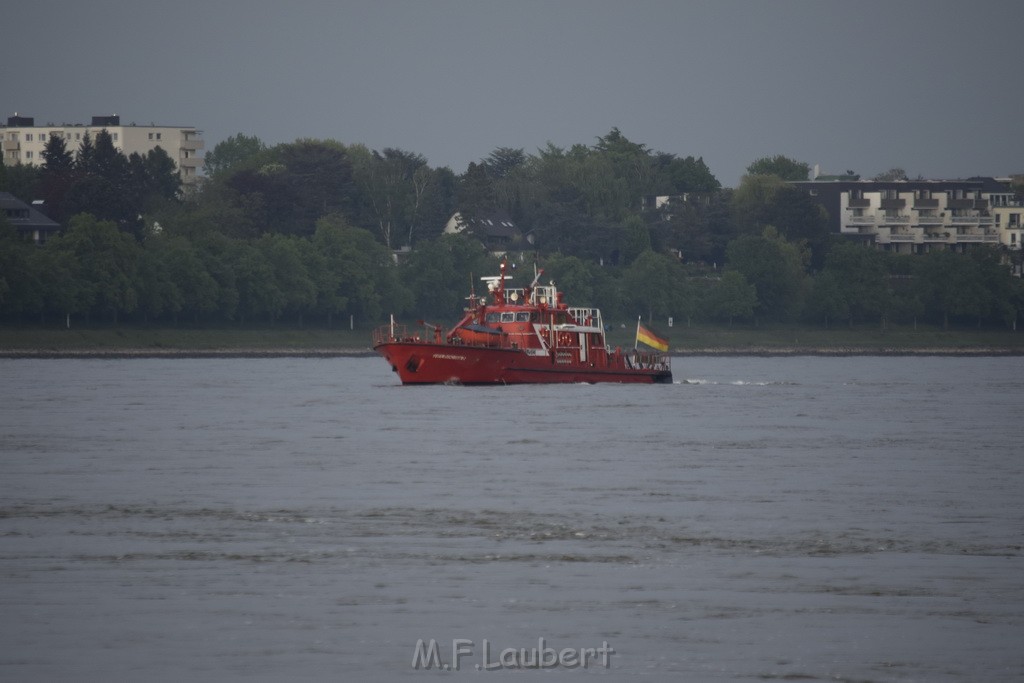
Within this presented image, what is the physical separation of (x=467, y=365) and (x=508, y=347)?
7.44ft

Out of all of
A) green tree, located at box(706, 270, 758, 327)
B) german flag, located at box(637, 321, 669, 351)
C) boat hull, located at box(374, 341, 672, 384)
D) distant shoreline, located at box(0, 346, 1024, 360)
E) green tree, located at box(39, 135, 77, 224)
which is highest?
green tree, located at box(39, 135, 77, 224)

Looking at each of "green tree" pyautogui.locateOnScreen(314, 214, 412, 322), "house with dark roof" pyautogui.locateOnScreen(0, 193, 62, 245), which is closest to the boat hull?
"green tree" pyautogui.locateOnScreen(314, 214, 412, 322)

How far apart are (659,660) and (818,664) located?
1.85 metres

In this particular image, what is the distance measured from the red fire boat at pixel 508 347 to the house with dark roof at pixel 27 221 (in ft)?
280

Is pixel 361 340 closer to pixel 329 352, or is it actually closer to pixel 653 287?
pixel 329 352

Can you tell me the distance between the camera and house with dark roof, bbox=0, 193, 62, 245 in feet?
543

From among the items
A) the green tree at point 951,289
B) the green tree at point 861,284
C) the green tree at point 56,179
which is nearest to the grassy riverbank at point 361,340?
the green tree at point 861,284

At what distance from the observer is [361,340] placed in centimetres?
15888

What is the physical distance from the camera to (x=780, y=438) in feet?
190

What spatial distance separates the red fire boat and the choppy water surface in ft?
64.5

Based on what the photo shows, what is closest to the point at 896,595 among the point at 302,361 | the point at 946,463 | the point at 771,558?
the point at 771,558

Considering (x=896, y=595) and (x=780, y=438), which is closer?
(x=896, y=595)

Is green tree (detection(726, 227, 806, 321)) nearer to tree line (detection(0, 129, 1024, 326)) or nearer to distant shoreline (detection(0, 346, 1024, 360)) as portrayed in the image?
tree line (detection(0, 129, 1024, 326))

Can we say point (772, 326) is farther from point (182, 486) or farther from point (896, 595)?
point (896, 595)
